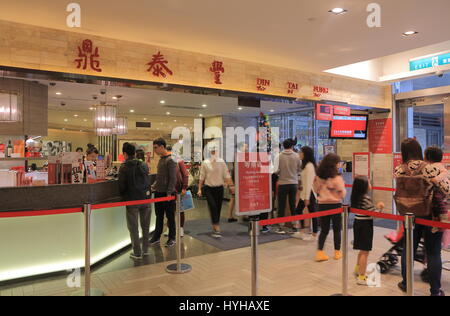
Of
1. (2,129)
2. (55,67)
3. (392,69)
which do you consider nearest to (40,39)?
(55,67)

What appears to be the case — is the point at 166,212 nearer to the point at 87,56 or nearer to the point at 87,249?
the point at 87,249

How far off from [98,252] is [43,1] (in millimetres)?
3047

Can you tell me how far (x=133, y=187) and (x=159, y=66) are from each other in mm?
1874

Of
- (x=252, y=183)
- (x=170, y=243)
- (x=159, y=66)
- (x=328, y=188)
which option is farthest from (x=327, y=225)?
(x=159, y=66)

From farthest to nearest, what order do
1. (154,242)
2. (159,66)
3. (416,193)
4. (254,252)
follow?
(154,242), (159,66), (416,193), (254,252)

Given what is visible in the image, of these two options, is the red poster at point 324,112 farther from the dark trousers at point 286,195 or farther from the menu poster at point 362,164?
the dark trousers at point 286,195

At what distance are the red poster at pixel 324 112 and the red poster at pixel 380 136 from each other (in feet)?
6.76

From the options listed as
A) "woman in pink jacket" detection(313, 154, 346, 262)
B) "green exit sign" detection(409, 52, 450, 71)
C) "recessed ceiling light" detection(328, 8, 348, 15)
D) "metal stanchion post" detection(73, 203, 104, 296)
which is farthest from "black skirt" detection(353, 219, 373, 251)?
"green exit sign" detection(409, 52, 450, 71)

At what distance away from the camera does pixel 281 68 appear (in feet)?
22.3

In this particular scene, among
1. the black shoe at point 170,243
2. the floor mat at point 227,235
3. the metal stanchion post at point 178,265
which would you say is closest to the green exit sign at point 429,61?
the floor mat at point 227,235

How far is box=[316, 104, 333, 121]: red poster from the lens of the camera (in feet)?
23.8

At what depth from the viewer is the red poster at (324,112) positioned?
7250 millimetres

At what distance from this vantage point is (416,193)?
142 inches

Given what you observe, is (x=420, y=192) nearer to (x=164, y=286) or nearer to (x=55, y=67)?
(x=164, y=286)
